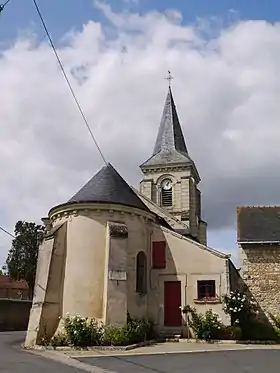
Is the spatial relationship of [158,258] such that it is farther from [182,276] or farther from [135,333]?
[135,333]

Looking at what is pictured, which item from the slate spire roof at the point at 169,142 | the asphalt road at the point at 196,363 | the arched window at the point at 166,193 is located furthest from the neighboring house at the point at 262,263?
the slate spire roof at the point at 169,142

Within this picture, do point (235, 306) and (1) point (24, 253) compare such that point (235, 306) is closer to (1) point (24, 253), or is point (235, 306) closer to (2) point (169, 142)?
(2) point (169, 142)

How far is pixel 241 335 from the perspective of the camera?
2034 cm

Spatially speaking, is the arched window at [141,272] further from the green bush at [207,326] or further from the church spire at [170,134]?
the church spire at [170,134]

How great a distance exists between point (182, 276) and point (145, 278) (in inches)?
68.6

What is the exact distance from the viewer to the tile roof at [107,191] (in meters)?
20.6

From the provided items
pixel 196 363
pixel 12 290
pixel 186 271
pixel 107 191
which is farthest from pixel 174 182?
pixel 196 363

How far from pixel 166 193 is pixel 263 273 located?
1835cm

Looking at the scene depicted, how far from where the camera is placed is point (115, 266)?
19.0 meters

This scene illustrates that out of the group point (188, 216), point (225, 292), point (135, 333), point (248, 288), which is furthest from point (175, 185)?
point (135, 333)

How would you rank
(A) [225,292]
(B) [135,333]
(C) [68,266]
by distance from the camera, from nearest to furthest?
(B) [135,333]
(C) [68,266]
(A) [225,292]

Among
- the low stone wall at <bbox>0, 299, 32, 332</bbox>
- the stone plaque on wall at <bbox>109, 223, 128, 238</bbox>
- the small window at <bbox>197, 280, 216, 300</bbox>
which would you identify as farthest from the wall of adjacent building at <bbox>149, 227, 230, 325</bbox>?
the low stone wall at <bbox>0, 299, 32, 332</bbox>

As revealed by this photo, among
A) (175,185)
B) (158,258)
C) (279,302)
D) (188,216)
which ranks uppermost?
(175,185)

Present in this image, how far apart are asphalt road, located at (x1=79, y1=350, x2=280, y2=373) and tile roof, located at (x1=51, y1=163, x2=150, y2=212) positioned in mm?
8130
